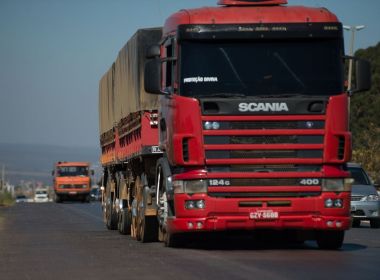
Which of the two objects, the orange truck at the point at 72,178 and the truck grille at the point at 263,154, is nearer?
the truck grille at the point at 263,154

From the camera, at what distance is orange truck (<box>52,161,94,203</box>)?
76688mm

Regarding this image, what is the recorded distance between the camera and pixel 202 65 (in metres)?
18.1

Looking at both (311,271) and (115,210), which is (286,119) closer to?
(311,271)

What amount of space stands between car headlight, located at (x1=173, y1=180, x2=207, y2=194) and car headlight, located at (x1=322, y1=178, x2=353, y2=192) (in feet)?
6.18

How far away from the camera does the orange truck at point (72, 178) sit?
7669cm

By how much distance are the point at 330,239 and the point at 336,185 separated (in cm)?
156

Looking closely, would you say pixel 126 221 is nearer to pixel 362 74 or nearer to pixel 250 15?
pixel 250 15

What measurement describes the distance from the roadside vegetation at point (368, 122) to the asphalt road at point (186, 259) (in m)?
32.3

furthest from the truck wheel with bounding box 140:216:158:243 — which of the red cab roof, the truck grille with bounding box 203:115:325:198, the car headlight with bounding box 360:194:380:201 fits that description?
the car headlight with bounding box 360:194:380:201

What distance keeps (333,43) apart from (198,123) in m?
2.52

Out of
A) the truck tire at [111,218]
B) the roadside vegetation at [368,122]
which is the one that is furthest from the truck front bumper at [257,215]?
the roadside vegetation at [368,122]

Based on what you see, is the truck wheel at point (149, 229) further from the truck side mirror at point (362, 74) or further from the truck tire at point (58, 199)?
the truck tire at point (58, 199)

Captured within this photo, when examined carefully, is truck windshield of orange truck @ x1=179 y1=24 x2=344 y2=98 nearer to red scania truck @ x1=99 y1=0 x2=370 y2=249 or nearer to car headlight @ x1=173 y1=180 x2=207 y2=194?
red scania truck @ x1=99 y1=0 x2=370 y2=249

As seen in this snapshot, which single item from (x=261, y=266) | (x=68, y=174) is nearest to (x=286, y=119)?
(x=261, y=266)
